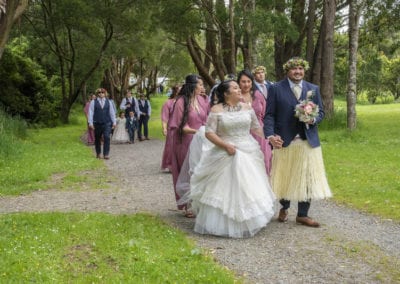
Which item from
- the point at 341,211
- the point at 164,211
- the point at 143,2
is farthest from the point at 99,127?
the point at 143,2

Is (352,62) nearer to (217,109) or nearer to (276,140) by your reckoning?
(276,140)

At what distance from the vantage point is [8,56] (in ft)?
93.1

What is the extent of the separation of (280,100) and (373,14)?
17.9 m

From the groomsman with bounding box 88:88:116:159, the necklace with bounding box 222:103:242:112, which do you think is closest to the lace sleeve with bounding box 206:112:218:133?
the necklace with bounding box 222:103:242:112

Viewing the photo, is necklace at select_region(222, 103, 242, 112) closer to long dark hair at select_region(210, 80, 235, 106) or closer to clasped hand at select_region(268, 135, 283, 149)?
long dark hair at select_region(210, 80, 235, 106)

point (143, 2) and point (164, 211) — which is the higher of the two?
point (143, 2)

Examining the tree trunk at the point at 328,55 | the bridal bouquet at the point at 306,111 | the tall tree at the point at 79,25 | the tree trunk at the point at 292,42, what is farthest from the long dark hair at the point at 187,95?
the tall tree at the point at 79,25

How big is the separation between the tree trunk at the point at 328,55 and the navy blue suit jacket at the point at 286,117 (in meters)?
13.5

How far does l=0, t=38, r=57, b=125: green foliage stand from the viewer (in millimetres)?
28391

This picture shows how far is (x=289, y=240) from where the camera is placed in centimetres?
688

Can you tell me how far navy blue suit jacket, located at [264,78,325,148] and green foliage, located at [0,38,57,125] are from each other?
21.9 metres

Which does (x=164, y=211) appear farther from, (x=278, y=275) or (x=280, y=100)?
(x=278, y=275)

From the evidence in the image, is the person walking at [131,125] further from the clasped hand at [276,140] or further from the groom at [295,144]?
the clasped hand at [276,140]

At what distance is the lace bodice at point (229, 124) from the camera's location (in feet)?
23.9
